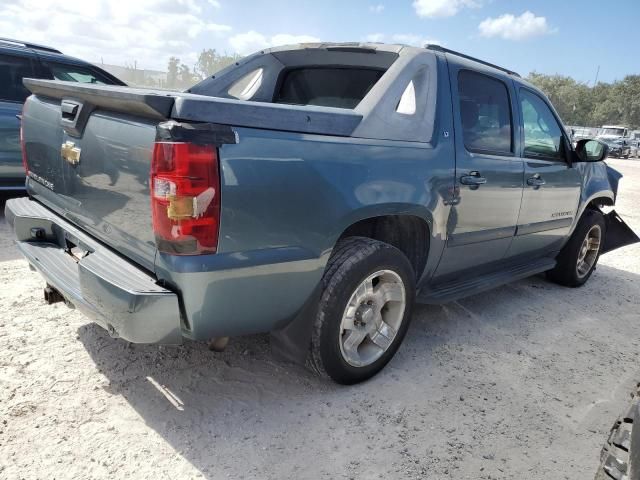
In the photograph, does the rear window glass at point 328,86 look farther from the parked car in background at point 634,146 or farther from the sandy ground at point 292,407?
the parked car in background at point 634,146

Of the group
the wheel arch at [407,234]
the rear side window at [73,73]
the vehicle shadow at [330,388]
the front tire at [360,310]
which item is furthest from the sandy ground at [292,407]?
the rear side window at [73,73]

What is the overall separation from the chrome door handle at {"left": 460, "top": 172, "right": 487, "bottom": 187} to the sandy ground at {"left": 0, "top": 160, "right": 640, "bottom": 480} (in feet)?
3.75

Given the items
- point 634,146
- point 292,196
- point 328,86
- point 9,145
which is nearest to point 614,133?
point 634,146

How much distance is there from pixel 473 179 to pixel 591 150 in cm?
198

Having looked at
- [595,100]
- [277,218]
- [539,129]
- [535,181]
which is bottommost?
[277,218]

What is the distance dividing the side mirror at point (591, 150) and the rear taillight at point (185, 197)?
3.55 m

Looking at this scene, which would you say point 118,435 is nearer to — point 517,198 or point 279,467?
point 279,467

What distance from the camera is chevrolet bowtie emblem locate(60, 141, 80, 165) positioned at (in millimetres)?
2390

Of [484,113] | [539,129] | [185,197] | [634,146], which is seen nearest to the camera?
[185,197]

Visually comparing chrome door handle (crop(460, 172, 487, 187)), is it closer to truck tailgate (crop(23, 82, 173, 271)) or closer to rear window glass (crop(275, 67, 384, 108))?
rear window glass (crop(275, 67, 384, 108))

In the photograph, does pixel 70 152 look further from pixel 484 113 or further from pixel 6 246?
pixel 6 246

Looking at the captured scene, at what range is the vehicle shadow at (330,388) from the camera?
2268 mm

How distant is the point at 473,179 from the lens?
10.2 feet

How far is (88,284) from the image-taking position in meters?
2.13
